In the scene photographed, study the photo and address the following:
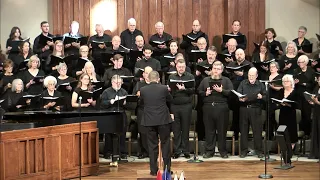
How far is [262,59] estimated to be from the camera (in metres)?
10.8

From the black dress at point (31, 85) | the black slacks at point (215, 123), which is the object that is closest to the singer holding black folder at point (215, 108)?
the black slacks at point (215, 123)

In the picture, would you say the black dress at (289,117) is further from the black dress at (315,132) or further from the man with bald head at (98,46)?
the man with bald head at (98,46)

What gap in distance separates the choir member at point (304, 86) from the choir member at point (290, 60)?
0.82 feet

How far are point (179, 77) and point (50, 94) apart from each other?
204cm

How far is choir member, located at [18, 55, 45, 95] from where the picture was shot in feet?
34.1

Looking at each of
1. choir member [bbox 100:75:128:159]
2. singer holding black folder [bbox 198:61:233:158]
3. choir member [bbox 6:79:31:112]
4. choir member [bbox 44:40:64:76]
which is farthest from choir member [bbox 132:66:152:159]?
choir member [bbox 6:79:31:112]

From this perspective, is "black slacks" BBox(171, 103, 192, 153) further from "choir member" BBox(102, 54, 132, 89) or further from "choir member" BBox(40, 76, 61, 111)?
"choir member" BBox(40, 76, 61, 111)

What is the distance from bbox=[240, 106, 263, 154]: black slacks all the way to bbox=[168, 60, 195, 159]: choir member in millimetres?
860

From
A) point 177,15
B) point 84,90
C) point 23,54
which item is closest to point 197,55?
point 177,15

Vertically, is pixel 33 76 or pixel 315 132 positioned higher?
pixel 33 76

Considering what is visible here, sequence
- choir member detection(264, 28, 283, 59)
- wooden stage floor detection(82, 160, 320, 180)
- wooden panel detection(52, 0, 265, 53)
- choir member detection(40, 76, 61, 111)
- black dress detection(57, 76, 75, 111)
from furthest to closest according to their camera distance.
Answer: wooden panel detection(52, 0, 265, 53)
choir member detection(264, 28, 283, 59)
black dress detection(57, 76, 75, 111)
choir member detection(40, 76, 61, 111)
wooden stage floor detection(82, 160, 320, 180)

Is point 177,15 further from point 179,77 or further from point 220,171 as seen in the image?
point 220,171

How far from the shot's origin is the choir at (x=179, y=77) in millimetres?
9766

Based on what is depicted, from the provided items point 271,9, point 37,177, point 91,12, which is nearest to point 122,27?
point 91,12
